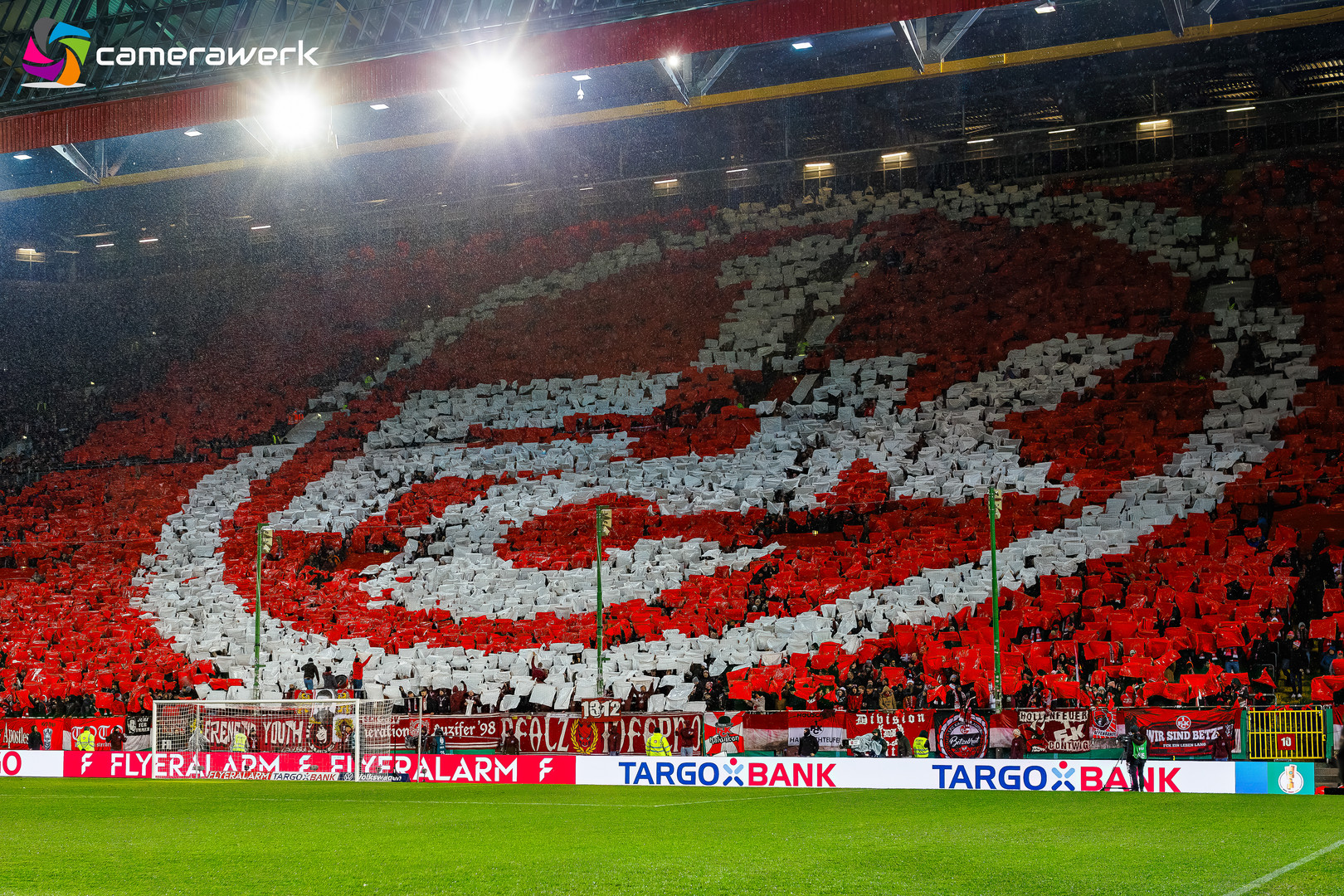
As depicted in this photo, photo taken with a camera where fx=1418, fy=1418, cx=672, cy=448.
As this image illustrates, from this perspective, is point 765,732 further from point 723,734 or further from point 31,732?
point 31,732

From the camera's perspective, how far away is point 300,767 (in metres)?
22.9

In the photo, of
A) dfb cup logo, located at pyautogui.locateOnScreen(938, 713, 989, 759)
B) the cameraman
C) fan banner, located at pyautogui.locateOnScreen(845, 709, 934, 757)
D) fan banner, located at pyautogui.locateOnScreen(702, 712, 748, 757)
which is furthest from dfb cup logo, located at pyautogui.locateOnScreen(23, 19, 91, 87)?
the cameraman

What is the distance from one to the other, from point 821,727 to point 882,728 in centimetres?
89

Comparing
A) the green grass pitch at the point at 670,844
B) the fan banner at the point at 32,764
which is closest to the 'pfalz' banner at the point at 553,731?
the green grass pitch at the point at 670,844

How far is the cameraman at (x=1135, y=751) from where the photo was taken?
18.1m

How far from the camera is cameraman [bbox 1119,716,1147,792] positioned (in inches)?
714

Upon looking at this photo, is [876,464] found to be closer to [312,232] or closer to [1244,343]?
[1244,343]

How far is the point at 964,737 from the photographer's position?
19.5m

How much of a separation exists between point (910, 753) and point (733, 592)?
21.3ft

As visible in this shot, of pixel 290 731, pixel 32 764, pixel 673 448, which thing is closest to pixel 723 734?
pixel 290 731

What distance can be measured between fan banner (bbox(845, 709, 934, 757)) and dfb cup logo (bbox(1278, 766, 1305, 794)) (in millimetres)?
4485

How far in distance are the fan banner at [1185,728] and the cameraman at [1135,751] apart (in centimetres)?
13

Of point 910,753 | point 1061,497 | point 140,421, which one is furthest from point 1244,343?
point 140,421

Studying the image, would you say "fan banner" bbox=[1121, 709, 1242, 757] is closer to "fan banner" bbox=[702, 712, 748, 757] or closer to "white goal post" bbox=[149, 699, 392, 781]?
"fan banner" bbox=[702, 712, 748, 757]
